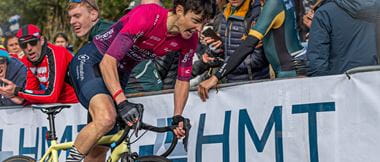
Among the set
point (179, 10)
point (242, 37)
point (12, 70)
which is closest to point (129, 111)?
point (179, 10)

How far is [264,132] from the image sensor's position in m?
7.81

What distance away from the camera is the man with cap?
9344 mm

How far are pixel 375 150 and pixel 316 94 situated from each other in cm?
68

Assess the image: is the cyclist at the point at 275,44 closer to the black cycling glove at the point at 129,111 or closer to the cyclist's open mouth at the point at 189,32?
the cyclist's open mouth at the point at 189,32

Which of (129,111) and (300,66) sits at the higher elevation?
(300,66)

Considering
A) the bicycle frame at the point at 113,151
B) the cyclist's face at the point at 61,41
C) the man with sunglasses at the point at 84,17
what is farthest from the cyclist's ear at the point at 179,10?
the cyclist's face at the point at 61,41

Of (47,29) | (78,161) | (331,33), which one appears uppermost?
(47,29)

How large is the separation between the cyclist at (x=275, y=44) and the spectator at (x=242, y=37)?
0.96 ft

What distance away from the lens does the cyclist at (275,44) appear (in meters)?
8.31

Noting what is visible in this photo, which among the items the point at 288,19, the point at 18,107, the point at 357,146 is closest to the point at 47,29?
the point at 18,107

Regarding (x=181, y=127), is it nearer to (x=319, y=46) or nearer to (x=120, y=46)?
(x=120, y=46)

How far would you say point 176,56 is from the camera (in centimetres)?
989

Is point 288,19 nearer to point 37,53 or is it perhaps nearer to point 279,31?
point 279,31

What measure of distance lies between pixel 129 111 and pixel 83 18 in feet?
7.86
